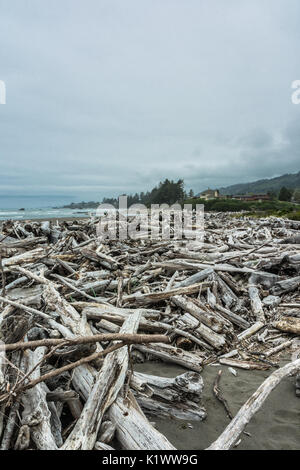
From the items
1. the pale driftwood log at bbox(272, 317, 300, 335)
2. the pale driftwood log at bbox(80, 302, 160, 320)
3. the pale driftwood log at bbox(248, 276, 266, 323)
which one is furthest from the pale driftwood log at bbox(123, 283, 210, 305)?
the pale driftwood log at bbox(272, 317, 300, 335)

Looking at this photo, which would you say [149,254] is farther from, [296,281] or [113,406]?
[113,406]

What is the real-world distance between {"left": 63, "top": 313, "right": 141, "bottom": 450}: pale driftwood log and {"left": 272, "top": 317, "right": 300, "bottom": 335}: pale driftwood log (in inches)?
123

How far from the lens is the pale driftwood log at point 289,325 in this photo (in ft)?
15.8

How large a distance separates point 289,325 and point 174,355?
240 centimetres

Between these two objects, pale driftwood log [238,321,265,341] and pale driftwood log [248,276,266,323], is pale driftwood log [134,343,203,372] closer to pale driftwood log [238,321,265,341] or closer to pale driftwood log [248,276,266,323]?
pale driftwood log [238,321,265,341]

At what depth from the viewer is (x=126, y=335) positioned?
262 centimetres

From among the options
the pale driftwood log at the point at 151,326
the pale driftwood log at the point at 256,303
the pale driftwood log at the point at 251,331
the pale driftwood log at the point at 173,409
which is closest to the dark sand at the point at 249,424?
the pale driftwood log at the point at 173,409

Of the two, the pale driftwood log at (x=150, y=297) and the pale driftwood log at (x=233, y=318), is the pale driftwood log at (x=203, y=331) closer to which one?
the pale driftwood log at (x=150, y=297)

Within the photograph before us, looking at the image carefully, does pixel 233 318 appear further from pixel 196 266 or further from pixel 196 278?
pixel 196 266

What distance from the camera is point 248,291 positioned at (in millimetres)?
6332

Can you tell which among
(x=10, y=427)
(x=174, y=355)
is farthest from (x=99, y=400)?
(x=174, y=355)
